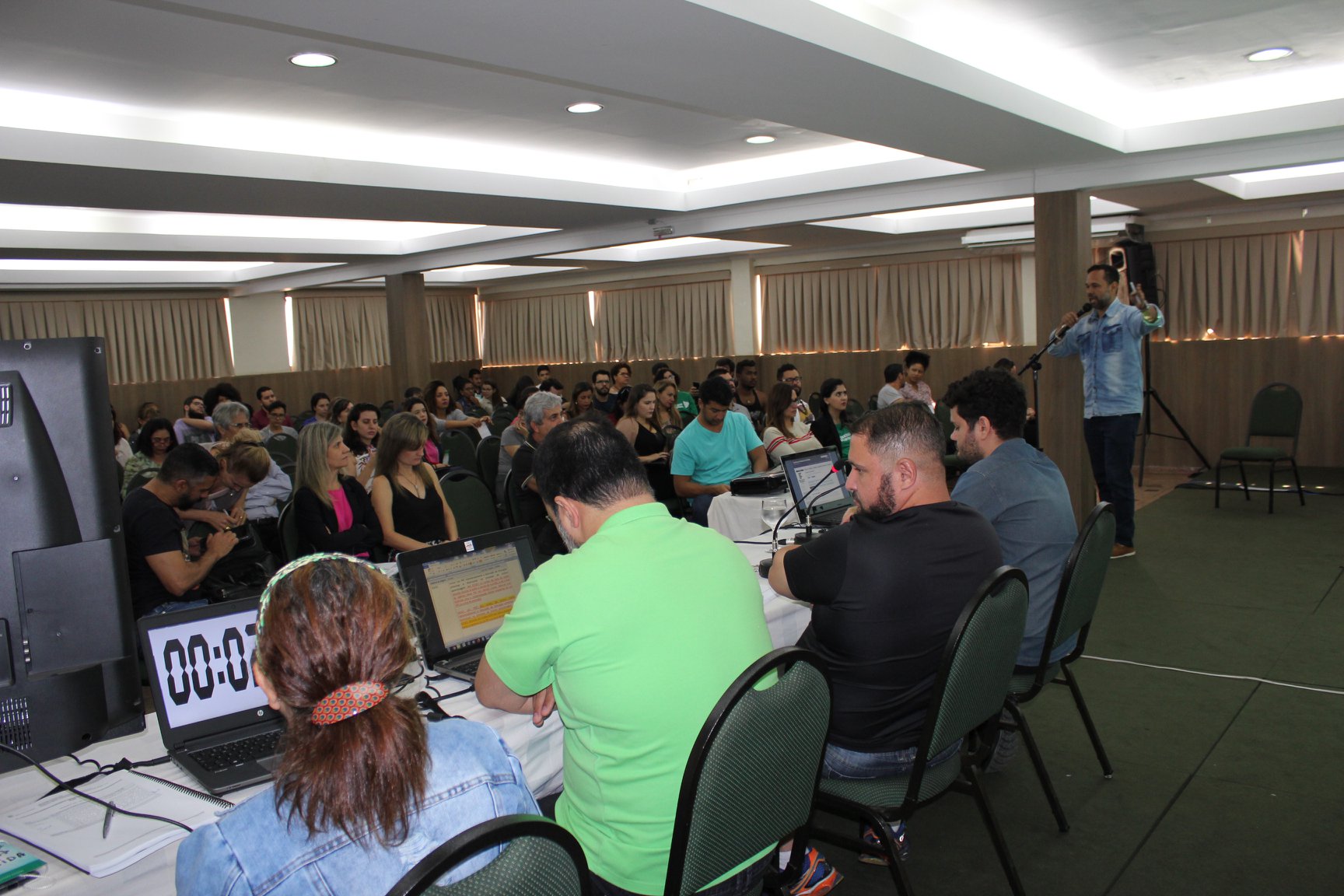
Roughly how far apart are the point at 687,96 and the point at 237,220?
609 centimetres

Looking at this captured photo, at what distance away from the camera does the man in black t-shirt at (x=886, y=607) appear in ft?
6.89

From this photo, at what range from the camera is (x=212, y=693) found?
1.99 meters

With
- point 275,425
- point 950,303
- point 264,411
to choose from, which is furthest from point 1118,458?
point 264,411

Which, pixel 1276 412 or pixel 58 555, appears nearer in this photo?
pixel 58 555

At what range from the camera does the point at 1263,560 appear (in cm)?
568

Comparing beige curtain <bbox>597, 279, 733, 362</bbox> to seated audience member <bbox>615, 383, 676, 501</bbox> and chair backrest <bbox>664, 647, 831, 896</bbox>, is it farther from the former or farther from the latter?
chair backrest <bbox>664, 647, 831, 896</bbox>

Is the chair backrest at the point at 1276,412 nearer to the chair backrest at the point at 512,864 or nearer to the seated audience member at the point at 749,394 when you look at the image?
the seated audience member at the point at 749,394

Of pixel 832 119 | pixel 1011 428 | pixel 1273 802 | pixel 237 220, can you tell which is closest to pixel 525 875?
pixel 1011 428

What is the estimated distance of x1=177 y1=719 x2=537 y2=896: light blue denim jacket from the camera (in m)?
1.11

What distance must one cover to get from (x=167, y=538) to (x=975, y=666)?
2.70 m

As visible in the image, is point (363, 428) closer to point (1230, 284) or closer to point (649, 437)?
point (649, 437)

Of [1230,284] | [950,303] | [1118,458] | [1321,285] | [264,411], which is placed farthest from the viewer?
[950,303]

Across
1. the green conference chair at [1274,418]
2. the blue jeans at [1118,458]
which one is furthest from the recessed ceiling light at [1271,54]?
the green conference chair at [1274,418]

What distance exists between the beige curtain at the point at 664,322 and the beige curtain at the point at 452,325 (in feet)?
7.79
